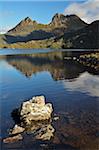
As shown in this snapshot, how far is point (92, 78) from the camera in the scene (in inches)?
2491

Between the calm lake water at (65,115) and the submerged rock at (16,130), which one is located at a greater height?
the submerged rock at (16,130)

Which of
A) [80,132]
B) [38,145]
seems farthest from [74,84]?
[38,145]

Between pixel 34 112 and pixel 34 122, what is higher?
pixel 34 112

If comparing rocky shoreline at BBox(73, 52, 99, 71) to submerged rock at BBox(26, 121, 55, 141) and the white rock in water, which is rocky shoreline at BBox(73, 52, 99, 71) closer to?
the white rock in water

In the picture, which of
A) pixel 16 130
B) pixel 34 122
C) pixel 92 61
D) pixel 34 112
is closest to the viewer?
pixel 16 130

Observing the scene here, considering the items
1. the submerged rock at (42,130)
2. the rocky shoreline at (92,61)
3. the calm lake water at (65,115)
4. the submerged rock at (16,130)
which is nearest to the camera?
the calm lake water at (65,115)

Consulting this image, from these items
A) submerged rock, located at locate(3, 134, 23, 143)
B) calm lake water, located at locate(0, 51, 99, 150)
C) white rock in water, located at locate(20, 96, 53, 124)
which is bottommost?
calm lake water, located at locate(0, 51, 99, 150)

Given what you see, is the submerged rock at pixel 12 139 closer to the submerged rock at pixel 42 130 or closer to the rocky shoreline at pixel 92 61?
the submerged rock at pixel 42 130

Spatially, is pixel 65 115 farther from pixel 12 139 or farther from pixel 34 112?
pixel 12 139

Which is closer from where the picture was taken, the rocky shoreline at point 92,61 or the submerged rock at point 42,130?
the submerged rock at point 42,130

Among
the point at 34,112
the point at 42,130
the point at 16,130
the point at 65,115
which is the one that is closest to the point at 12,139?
the point at 16,130

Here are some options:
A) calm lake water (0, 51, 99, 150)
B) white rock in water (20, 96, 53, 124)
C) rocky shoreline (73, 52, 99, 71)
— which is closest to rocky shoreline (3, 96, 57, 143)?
white rock in water (20, 96, 53, 124)

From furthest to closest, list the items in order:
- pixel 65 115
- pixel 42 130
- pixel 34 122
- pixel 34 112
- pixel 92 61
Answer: pixel 92 61, pixel 65 115, pixel 34 112, pixel 34 122, pixel 42 130

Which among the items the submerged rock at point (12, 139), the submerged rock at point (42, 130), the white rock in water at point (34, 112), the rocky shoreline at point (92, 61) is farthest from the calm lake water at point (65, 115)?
the rocky shoreline at point (92, 61)
